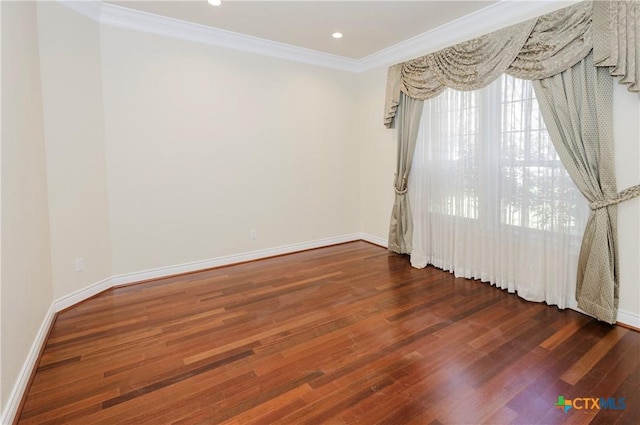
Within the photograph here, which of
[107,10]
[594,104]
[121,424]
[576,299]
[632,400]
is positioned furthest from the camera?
[107,10]

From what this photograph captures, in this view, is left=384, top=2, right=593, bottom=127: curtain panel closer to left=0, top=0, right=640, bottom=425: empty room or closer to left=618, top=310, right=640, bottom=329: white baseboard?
left=0, top=0, right=640, bottom=425: empty room

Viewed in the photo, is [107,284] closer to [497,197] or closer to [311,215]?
[311,215]

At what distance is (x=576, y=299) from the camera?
2.75m

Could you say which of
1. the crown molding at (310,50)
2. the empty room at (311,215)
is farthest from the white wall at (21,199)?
the crown molding at (310,50)

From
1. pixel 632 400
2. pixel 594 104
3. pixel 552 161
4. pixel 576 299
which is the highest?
pixel 594 104

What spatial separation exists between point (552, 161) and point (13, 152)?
4002 millimetres

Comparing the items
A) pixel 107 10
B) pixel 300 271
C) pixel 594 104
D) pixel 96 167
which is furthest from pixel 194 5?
pixel 594 104

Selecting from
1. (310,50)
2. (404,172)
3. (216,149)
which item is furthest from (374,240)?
(310,50)

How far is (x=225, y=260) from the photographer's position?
4172 millimetres

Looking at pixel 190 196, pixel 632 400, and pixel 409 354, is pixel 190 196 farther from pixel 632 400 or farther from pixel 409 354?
pixel 632 400

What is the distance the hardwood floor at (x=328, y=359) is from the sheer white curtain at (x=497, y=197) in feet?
0.96

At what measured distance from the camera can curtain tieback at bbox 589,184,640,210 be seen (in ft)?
8.03

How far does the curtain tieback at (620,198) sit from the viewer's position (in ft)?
8.03

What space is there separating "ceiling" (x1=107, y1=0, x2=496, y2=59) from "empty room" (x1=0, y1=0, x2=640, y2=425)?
34 millimetres
